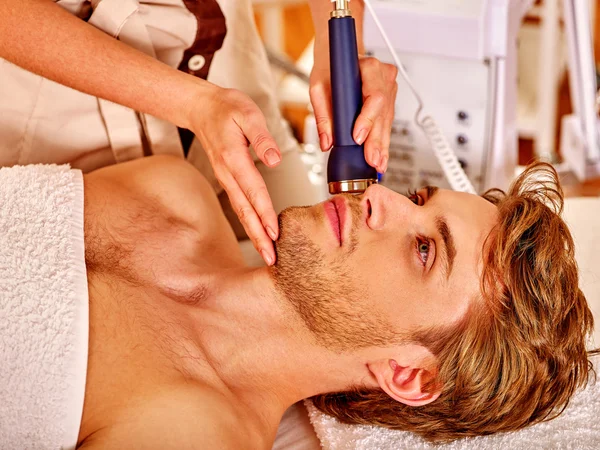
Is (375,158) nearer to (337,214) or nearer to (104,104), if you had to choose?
(337,214)

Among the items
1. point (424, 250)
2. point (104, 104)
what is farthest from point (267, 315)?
point (104, 104)

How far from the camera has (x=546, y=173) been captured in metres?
1.32

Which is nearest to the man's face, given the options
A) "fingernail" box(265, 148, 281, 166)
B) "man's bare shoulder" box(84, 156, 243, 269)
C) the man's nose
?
the man's nose

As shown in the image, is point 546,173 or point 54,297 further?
point 546,173

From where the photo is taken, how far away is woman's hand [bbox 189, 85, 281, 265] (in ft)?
3.48

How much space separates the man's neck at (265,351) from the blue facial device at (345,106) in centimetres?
23

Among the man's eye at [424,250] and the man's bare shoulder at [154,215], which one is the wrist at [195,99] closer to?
the man's bare shoulder at [154,215]

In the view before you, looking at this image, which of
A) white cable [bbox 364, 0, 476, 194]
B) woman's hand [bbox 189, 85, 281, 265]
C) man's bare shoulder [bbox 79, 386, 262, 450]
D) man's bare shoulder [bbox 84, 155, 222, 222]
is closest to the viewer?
man's bare shoulder [bbox 79, 386, 262, 450]

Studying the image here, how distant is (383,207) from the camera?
3.72 ft

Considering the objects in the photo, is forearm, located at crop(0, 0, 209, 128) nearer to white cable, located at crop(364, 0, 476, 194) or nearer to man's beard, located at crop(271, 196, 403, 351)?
man's beard, located at crop(271, 196, 403, 351)

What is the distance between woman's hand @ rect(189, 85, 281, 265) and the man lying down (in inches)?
2.5

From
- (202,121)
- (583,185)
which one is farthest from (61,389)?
(583,185)

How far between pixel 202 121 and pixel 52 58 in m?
0.32

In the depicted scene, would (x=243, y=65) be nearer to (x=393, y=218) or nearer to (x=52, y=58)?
(x=52, y=58)
